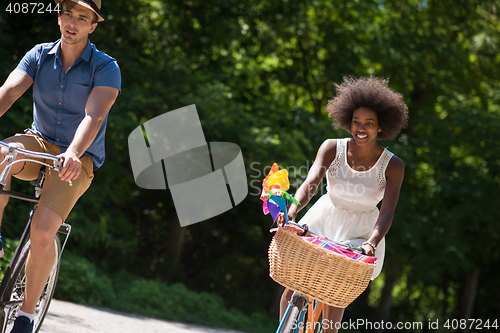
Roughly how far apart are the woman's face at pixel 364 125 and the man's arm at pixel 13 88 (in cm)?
206

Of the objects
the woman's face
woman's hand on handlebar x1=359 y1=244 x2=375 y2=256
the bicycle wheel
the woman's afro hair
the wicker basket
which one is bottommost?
the bicycle wheel

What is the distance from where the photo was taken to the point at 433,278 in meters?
10.3

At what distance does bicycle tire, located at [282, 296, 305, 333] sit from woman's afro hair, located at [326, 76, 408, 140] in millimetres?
1391

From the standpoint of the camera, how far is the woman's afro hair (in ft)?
11.5

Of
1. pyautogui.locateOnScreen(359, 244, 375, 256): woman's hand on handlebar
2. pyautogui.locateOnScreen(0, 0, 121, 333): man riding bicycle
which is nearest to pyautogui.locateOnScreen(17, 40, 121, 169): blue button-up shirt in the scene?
pyautogui.locateOnScreen(0, 0, 121, 333): man riding bicycle

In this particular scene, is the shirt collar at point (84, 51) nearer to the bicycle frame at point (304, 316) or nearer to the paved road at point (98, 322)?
the bicycle frame at point (304, 316)

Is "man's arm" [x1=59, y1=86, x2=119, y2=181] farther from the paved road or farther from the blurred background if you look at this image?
the blurred background

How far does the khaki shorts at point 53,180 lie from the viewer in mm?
2910

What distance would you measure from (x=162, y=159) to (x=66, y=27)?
5.76 metres

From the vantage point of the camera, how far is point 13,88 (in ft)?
9.72

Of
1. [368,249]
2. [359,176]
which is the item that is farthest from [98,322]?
[368,249]

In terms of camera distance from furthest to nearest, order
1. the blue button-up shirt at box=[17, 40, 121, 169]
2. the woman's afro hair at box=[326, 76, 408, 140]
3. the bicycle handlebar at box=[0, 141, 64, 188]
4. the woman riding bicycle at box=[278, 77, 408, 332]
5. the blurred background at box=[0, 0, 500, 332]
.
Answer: the blurred background at box=[0, 0, 500, 332] → the woman's afro hair at box=[326, 76, 408, 140] → the woman riding bicycle at box=[278, 77, 408, 332] → the blue button-up shirt at box=[17, 40, 121, 169] → the bicycle handlebar at box=[0, 141, 64, 188]

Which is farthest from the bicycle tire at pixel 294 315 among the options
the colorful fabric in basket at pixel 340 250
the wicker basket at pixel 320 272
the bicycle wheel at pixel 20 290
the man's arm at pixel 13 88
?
the man's arm at pixel 13 88

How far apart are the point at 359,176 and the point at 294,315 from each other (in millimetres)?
1038
